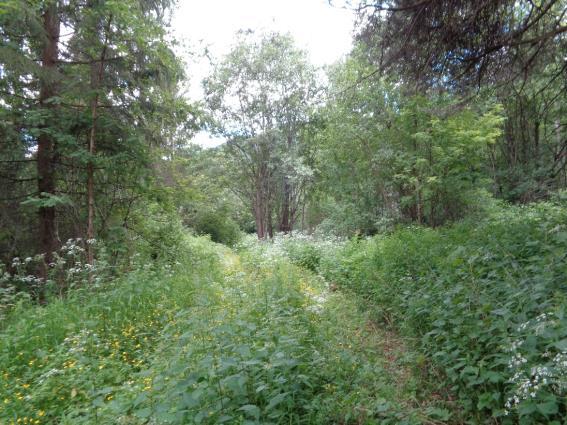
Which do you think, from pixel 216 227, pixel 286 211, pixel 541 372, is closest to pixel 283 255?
pixel 541 372

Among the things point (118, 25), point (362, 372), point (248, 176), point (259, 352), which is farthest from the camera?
point (248, 176)

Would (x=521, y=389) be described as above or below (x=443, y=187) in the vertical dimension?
below

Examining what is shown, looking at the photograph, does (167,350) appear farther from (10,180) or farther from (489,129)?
(489,129)

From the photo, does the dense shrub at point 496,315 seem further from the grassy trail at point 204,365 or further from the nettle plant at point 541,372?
the grassy trail at point 204,365

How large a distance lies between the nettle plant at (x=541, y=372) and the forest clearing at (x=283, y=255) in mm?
20

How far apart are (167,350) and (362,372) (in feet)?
6.76

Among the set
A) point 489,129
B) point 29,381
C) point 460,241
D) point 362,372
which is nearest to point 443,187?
point 489,129

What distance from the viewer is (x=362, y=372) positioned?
10.9 feet

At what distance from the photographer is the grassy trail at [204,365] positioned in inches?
103

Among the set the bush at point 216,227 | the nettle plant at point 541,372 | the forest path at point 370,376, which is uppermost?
the bush at point 216,227

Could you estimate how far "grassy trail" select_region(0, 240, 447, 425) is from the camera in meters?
2.63

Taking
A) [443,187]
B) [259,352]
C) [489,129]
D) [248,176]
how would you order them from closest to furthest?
[259,352], [489,129], [443,187], [248,176]

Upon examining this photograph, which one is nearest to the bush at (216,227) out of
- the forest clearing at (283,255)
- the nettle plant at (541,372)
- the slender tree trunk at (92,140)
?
the forest clearing at (283,255)

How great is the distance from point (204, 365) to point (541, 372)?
217 centimetres
